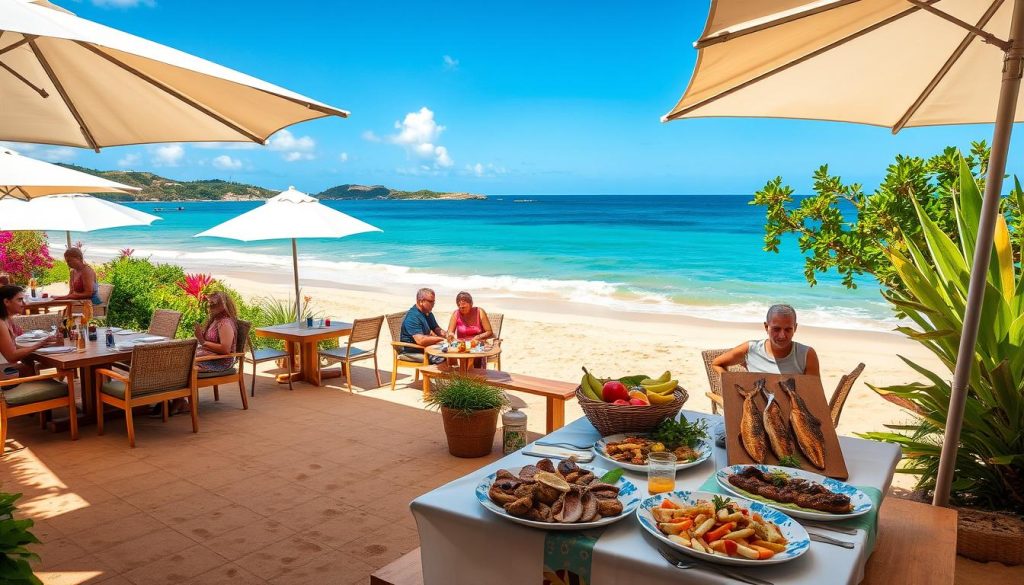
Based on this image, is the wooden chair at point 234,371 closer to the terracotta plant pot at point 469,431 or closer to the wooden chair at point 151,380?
the wooden chair at point 151,380

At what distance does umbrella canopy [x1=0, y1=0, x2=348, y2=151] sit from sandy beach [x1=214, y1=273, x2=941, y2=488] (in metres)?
4.09

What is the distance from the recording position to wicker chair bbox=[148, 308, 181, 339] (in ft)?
24.2

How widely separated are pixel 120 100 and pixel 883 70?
388cm

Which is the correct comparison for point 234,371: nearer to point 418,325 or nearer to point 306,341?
point 306,341

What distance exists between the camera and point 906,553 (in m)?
2.21

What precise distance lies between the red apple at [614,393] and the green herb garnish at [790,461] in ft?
2.03

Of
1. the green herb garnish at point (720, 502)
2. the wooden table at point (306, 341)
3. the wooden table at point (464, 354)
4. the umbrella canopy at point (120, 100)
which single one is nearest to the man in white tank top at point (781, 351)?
the green herb garnish at point (720, 502)

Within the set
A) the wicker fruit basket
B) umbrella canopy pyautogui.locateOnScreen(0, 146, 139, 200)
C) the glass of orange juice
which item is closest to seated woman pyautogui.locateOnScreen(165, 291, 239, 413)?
umbrella canopy pyautogui.locateOnScreen(0, 146, 139, 200)

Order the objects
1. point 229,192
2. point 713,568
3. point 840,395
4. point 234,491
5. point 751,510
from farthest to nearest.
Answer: point 229,192 < point 234,491 < point 840,395 < point 751,510 < point 713,568

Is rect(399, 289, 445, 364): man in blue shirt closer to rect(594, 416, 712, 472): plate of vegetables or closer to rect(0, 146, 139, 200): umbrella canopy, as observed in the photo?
rect(0, 146, 139, 200): umbrella canopy

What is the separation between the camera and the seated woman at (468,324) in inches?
290

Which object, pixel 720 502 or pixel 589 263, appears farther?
pixel 589 263

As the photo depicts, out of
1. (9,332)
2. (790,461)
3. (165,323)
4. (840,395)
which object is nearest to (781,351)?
(840,395)

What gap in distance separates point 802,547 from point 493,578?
84 centimetres
